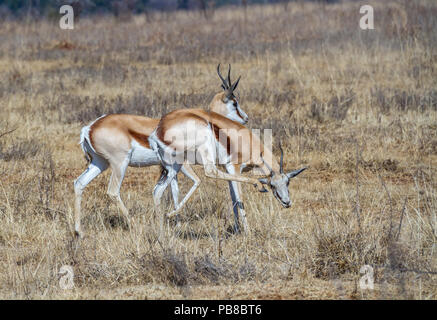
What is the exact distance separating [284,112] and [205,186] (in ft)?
13.8

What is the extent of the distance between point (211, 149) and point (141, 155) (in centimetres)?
76

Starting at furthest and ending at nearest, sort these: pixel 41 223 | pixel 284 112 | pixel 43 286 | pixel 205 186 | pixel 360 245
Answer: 1. pixel 284 112
2. pixel 205 186
3. pixel 41 223
4. pixel 360 245
5. pixel 43 286

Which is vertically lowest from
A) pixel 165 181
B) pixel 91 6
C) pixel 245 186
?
pixel 245 186

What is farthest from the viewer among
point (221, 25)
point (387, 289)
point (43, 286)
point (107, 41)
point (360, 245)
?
point (221, 25)

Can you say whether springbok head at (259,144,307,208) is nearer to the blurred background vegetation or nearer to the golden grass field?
the golden grass field

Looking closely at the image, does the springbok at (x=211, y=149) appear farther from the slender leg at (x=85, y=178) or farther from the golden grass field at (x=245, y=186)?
the slender leg at (x=85, y=178)

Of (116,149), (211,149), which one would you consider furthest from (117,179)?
(211,149)

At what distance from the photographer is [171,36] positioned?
1983cm

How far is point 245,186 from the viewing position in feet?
24.9

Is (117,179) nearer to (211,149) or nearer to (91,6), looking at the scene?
(211,149)

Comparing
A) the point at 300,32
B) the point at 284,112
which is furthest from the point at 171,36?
the point at 284,112

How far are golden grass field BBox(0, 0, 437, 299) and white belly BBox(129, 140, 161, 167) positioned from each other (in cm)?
52

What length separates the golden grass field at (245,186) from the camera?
15.6ft

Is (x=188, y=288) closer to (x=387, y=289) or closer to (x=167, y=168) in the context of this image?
(x=387, y=289)
